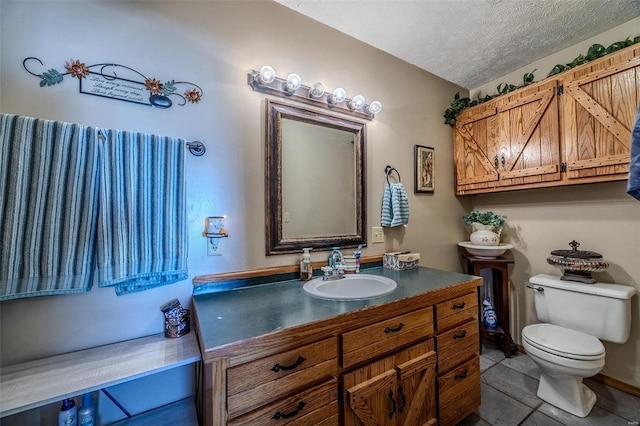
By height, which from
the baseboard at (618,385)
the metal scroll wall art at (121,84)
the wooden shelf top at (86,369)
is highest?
the metal scroll wall art at (121,84)

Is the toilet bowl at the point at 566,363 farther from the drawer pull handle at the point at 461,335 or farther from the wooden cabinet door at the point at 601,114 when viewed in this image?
the wooden cabinet door at the point at 601,114

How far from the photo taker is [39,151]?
835 millimetres

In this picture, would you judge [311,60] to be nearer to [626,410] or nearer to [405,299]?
[405,299]

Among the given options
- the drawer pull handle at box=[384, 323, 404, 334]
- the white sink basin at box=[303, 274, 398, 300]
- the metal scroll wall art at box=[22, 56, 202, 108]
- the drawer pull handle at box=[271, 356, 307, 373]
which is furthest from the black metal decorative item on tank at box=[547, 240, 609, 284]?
the metal scroll wall art at box=[22, 56, 202, 108]

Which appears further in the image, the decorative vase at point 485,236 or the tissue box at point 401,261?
the decorative vase at point 485,236

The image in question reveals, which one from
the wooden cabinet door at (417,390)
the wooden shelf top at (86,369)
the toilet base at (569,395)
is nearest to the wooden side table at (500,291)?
the toilet base at (569,395)

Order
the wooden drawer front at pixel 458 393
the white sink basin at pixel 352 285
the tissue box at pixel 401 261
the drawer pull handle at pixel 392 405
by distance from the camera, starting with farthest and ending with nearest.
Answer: the tissue box at pixel 401 261 → the white sink basin at pixel 352 285 → the wooden drawer front at pixel 458 393 → the drawer pull handle at pixel 392 405

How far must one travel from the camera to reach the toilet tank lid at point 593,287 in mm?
1465

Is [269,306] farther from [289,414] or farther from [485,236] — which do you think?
[485,236]

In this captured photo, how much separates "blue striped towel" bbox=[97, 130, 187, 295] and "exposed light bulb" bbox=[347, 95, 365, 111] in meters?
1.08

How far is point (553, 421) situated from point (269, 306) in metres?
1.74

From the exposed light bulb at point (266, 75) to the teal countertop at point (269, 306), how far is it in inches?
44.1

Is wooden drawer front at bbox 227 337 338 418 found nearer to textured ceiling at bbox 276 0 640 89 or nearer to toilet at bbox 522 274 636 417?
toilet at bbox 522 274 636 417

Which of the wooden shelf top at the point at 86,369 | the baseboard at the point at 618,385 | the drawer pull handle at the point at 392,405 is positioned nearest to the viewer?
the wooden shelf top at the point at 86,369
